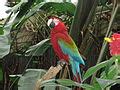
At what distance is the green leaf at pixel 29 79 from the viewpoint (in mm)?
990

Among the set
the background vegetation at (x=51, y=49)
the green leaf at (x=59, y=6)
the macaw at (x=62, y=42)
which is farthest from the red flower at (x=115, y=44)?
the green leaf at (x=59, y=6)

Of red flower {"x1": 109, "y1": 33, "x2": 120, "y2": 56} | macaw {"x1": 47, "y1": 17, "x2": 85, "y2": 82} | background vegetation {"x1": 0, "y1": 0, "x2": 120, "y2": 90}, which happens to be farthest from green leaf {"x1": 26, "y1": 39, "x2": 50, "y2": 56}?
red flower {"x1": 109, "y1": 33, "x2": 120, "y2": 56}

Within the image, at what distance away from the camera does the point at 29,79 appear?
3.30 ft

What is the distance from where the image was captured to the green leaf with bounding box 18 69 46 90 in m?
0.99

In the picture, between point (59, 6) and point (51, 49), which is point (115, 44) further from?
point (51, 49)

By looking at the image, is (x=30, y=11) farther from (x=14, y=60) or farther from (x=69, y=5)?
(x=14, y=60)

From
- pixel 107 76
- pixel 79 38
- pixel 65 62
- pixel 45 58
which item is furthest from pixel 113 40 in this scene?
pixel 45 58

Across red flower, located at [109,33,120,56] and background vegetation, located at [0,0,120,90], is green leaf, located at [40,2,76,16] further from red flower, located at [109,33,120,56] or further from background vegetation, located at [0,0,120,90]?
red flower, located at [109,33,120,56]

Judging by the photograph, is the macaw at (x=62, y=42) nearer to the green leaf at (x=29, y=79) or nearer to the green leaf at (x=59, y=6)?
the green leaf at (x=29, y=79)

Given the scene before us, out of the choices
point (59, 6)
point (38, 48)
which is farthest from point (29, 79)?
point (59, 6)

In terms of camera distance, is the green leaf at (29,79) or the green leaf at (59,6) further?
the green leaf at (59,6)

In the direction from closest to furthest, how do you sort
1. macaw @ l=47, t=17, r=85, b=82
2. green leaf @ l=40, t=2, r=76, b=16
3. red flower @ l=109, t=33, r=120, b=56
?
red flower @ l=109, t=33, r=120, b=56, macaw @ l=47, t=17, r=85, b=82, green leaf @ l=40, t=2, r=76, b=16

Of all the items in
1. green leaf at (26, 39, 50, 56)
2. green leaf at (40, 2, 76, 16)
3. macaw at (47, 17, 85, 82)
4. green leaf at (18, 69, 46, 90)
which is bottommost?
green leaf at (18, 69, 46, 90)

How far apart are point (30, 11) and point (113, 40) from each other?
493mm
